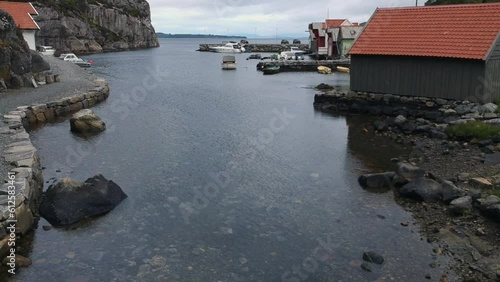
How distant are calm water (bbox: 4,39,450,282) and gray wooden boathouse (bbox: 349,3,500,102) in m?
4.32

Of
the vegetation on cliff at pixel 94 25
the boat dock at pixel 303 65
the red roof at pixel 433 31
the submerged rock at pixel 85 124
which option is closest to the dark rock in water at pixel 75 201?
the submerged rock at pixel 85 124

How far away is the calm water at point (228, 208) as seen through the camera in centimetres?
1186

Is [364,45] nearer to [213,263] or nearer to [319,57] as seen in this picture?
[213,263]

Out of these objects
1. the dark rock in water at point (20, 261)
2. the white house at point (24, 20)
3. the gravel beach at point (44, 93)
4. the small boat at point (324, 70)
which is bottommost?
the dark rock in water at point (20, 261)

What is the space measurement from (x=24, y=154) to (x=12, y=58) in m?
21.3

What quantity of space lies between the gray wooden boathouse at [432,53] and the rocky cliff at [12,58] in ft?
86.9

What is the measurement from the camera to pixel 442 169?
19.1 metres

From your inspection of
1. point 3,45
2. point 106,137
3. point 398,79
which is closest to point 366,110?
point 398,79

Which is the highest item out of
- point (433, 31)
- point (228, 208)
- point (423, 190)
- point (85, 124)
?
point (433, 31)

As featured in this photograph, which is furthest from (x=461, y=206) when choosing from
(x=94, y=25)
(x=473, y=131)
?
(x=94, y=25)

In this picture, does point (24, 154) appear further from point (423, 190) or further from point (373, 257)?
point (423, 190)

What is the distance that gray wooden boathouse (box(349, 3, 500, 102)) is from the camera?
86.4ft

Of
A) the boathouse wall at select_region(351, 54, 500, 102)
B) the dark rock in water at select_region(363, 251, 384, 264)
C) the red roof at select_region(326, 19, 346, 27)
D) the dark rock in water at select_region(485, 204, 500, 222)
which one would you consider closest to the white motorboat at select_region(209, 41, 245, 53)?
the red roof at select_region(326, 19, 346, 27)

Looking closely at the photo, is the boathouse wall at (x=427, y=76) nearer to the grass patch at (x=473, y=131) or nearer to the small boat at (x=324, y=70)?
the grass patch at (x=473, y=131)
